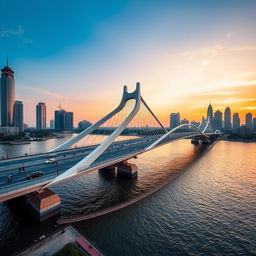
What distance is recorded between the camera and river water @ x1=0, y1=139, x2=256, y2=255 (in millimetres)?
11336

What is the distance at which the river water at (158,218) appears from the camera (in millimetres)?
11336

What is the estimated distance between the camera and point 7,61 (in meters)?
120

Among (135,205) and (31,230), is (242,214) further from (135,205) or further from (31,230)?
(31,230)

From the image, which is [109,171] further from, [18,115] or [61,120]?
[61,120]

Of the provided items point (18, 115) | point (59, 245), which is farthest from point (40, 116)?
point (59, 245)

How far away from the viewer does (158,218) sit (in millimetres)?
14633

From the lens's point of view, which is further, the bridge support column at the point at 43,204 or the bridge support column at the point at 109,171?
the bridge support column at the point at 109,171

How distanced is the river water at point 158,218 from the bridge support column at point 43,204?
2.47 feet

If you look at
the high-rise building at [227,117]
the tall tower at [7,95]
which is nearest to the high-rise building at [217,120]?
the high-rise building at [227,117]

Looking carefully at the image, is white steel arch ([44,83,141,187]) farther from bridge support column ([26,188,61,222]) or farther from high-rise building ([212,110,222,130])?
high-rise building ([212,110,222,130])

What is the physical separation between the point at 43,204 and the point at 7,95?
142949mm

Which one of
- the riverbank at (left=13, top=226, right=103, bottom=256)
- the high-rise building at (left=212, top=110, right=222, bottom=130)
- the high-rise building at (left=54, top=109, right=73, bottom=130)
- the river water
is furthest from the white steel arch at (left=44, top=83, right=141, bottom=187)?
the high-rise building at (left=54, top=109, right=73, bottom=130)

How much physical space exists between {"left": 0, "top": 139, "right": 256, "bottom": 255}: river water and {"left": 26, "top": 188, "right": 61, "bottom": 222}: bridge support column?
0.75m

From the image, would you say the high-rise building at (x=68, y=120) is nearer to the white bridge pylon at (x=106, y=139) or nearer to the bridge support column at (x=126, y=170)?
the white bridge pylon at (x=106, y=139)
